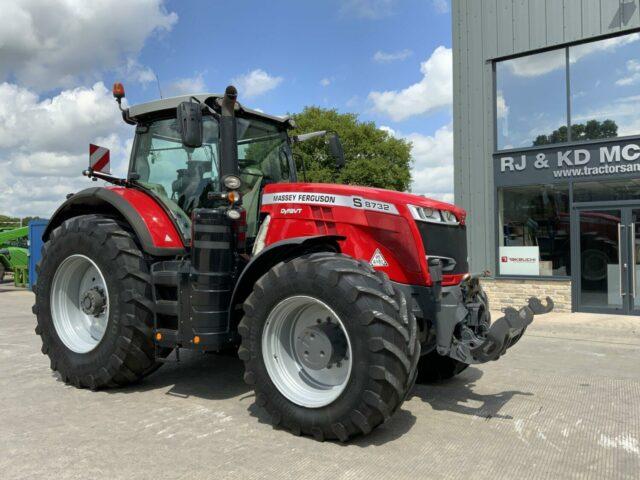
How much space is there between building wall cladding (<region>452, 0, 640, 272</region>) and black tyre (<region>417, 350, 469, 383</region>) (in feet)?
21.9

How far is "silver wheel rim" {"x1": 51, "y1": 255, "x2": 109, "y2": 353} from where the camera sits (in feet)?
16.3

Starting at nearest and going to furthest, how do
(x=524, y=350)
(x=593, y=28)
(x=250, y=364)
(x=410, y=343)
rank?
(x=410, y=343)
(x=250, y=364)
(x=524, y=350)
(x=593, y=28)

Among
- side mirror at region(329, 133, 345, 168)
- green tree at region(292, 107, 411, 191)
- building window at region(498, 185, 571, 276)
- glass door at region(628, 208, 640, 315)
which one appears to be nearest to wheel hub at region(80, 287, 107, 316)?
side mirror at region(329, 133, 345, 168)

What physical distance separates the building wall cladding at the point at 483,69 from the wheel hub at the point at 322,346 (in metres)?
8.23

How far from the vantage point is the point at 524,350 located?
6.89 metres

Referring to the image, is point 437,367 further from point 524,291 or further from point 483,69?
point 483,69

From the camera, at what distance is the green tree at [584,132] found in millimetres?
10242

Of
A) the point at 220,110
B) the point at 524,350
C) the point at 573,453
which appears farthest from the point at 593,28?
the point at 573,453

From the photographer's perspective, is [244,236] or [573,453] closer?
[573,453]

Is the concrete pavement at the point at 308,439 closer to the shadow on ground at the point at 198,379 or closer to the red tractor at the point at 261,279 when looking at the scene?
the shadow on ground at the point at 198,379

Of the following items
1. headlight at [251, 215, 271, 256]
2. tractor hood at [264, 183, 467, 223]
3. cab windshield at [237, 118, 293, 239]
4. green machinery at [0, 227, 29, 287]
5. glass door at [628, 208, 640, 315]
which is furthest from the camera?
green machinery at [0, 227, 29, 287]

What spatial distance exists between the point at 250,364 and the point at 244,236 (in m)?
1.16

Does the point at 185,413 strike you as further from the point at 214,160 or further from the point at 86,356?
the point at 214,160

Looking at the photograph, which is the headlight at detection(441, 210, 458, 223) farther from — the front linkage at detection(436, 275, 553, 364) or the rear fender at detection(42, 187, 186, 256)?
the rear fender at detection(42, 187, 186, 256)
